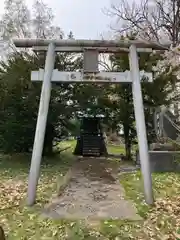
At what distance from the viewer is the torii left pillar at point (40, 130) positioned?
498 centimetres

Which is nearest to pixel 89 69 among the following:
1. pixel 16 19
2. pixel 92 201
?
pixel 92 201

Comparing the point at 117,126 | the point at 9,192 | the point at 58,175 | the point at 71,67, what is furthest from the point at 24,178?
the point at 117,126

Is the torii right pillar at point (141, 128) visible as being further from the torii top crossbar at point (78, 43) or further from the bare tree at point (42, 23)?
the bare tree at point (42, 23)

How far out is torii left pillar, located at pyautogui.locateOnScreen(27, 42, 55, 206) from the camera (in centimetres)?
498

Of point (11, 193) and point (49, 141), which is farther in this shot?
point (49, 141)

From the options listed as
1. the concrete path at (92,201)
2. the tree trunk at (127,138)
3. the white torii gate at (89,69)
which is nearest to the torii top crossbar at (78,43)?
the white torii gate at (89,69)

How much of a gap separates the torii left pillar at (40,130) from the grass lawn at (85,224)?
293mm

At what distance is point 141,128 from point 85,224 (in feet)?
7.00

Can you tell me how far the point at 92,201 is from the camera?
504 cm

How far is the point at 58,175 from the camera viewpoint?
7.42m

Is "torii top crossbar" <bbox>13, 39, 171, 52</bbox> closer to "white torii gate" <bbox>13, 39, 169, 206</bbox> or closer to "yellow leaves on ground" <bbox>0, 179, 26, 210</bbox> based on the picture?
"white torii gate" <bbox>13, 39, 169, 206</bbox>

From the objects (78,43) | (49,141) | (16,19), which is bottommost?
(49,141)

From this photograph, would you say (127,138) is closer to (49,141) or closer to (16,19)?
(49,141)

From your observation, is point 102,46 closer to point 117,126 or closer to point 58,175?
point 58,175
